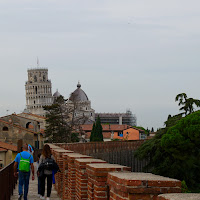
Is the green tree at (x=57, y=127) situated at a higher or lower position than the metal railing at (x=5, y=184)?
higher

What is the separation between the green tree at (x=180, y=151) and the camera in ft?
56.7

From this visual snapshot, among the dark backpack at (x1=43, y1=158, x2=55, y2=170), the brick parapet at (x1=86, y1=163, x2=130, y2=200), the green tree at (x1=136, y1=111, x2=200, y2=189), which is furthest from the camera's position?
the green tree at (x1=136, y1=111, x2=200, y2=189)

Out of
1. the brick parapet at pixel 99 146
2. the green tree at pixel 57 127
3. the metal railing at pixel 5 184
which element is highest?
the green tree at pixel 57 127

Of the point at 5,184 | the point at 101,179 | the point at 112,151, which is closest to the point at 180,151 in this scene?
the point at 5,184

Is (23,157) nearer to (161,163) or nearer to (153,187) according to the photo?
(153,187)

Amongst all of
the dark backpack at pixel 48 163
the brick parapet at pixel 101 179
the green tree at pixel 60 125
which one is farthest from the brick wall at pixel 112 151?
the green tree at pixel 60 125

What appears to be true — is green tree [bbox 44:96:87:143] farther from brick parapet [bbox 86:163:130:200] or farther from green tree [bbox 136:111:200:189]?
brick parapet [bbox 86:163:130:200]

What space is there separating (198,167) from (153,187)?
16.5 metres

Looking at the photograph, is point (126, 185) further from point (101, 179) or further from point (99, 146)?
point (99, 146)

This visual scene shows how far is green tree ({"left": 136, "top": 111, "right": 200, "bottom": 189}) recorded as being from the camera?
17297 mm

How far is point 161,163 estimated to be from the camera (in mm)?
21969

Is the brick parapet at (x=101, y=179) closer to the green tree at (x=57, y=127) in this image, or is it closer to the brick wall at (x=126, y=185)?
the brick wall at (x=126, y=185)

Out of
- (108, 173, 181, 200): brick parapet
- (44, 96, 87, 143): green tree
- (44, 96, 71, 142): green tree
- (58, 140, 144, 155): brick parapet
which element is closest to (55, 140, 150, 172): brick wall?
(58, 140, 144, 155): brick parapet

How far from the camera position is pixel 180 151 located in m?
18.0
